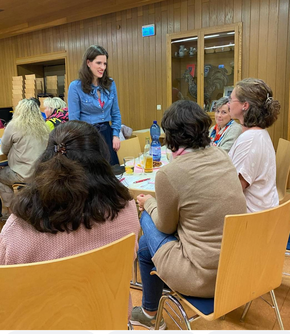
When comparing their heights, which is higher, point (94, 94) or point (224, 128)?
point (94, 94)

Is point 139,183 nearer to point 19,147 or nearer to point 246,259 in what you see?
point 246,259

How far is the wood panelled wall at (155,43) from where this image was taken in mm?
4695

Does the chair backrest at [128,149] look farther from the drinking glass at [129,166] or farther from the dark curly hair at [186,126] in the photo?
the dark curly hair at [186,126]

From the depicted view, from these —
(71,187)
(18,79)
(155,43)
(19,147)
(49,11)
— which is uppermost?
(49,11)

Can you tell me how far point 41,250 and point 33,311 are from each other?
21 centimetres

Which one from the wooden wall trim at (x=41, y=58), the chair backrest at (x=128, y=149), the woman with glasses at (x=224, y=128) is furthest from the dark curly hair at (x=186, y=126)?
the wooden wall trim at (x=41, y=58)

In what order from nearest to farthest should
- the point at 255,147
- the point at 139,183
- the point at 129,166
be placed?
the point at 255,147, the point at 139,183, the point at 129,166

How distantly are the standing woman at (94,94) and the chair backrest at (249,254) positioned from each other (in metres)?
1.50

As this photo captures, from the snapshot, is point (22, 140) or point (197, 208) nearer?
point (197, 208)

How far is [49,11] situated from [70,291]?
693 cm

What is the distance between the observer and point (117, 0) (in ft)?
18.6

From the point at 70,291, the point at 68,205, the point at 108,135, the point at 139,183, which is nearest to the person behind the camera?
the point at 70,291

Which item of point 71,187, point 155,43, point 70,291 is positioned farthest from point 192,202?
point 155,43

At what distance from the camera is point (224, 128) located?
297cm
